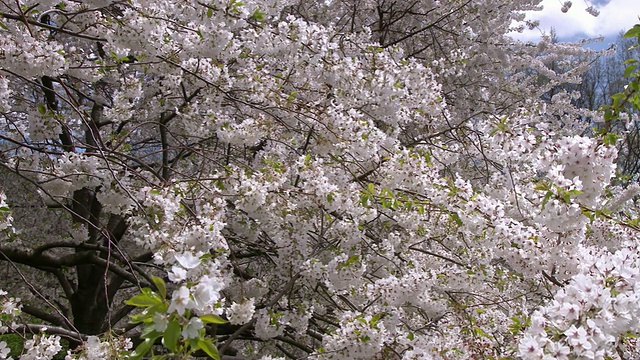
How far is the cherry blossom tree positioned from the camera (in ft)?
7.79

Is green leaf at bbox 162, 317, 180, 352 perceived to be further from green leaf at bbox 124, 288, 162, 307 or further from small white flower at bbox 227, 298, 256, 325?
small white flower at bbox 227, 298, 256, 325

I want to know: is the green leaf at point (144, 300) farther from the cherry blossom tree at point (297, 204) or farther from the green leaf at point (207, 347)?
the green leaf at point (207, 347)

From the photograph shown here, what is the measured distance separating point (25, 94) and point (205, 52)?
315 centimetres

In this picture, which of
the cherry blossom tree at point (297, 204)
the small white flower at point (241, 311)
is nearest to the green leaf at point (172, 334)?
the cherry blossom tree at point (297, 204)

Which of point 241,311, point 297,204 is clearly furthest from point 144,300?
point 297,204

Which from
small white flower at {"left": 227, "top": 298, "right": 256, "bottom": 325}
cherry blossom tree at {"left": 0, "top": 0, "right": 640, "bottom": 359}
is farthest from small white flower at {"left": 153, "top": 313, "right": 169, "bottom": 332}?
small white flower at {"left": 227, "top": 298, "right": 256, "bottom": 325}

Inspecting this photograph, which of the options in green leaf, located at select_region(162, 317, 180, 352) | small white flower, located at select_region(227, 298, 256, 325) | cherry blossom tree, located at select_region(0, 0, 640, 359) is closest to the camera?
green leaf, located at select_region(162, 317, 180, 352)

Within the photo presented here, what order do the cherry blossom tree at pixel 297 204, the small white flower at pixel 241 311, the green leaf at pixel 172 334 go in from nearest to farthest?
the green leaf at pixel 172 334 < the cherry blossom tree at pixel 297 204 < the small white flower at pixel 241 311

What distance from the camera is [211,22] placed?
3.23m

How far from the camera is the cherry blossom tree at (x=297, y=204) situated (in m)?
2.38

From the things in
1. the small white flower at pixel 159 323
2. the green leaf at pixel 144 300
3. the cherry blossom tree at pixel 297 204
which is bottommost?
the small white flower at pixel 159 323

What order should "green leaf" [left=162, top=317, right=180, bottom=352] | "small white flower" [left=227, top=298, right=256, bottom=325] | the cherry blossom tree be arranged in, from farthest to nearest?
"small white flower" [left=227, top=298, right=256, bottom=325]
the cherry blossom tree
"green leaf" [left=162, top=317, right=180, bottom=352]

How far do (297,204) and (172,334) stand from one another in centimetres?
218

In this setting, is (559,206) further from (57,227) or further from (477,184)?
(57,227)
